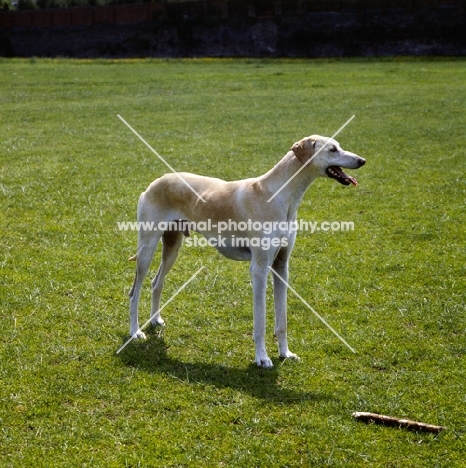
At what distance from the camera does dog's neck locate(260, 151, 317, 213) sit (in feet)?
21.2

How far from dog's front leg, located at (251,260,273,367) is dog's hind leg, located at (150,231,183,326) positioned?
1.21 metres

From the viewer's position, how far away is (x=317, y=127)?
64.6 feet

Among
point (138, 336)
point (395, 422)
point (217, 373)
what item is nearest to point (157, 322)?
point (138, 336)

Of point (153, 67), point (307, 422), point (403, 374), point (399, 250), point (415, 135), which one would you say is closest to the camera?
point (307, 422)

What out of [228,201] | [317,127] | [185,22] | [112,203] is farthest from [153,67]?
[228,201]

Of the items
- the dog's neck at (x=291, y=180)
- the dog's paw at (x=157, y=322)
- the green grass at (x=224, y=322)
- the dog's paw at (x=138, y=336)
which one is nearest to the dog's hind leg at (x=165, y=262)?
the dog's paw at (x=157, y=322)

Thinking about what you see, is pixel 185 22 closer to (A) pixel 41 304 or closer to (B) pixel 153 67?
(B) pixel 153 67

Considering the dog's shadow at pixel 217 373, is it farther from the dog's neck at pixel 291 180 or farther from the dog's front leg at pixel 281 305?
the dog's neck at pixel 291 180

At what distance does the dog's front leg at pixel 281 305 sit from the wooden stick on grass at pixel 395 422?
1.25 m

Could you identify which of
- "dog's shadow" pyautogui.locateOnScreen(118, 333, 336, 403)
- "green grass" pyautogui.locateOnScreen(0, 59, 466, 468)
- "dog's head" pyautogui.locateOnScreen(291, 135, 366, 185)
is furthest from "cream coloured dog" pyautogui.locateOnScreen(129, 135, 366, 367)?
"green grass" pyautogui.locateOnScreen(0, 59, 466, 468)

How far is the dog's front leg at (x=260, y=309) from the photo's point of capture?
6.53m

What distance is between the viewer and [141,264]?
7246mm

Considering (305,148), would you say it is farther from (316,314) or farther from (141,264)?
(316,314)

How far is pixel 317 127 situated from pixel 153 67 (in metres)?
20.2
